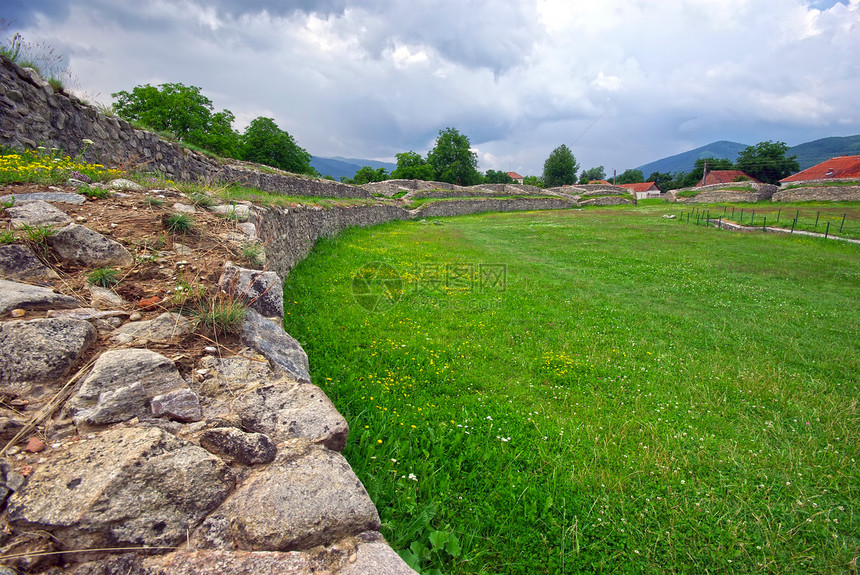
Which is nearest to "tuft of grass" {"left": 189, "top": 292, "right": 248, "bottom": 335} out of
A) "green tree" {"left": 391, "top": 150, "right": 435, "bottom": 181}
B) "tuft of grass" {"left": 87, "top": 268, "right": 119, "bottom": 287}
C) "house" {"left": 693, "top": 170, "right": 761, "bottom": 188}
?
"tuft of grass" {"left": 87, "top": 268, "right": 119, "bottom": 287}

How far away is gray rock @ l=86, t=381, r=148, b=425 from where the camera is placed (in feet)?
6.07

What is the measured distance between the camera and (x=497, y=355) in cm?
589

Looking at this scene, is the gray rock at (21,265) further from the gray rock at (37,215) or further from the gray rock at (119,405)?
the gray rock at (119,405)

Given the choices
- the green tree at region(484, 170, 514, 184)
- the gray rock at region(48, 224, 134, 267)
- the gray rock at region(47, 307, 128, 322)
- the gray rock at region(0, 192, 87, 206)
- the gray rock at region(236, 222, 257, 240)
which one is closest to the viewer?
the gray rock at region(47, 307, 128, 322)

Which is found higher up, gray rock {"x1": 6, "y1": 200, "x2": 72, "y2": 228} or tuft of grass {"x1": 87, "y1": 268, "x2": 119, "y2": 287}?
gray rock {"x1": 6, "y1": 200, "x2": 72, "y2": 228}

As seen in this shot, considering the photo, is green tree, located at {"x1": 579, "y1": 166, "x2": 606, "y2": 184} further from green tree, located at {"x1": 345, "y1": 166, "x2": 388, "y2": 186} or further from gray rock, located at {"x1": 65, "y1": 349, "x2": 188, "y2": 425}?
gray rock, located at {"x1": 65, "y1": 349, "x2": 188, "y2": 425}

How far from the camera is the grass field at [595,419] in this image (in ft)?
9.56

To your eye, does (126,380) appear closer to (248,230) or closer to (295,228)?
(248,230)

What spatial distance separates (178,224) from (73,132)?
608cm

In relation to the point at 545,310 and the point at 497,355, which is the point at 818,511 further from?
the point at 545,310

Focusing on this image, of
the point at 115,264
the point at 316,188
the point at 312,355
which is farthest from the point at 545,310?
the point at 316,188

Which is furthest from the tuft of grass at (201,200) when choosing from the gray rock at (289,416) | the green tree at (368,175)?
the green tree at (368,175)

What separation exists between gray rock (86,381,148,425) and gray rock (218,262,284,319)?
1267 mm

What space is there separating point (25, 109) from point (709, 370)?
39.7 feet
